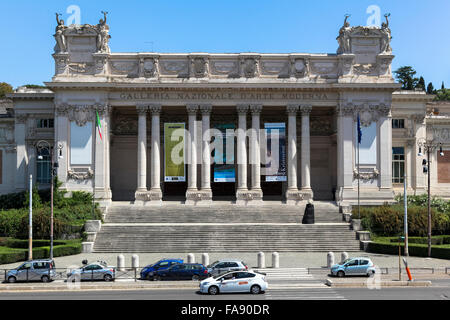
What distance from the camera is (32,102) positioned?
72812mm

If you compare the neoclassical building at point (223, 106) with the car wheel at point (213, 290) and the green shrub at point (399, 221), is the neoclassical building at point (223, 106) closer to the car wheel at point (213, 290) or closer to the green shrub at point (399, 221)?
the green shrub at point (399, 221)

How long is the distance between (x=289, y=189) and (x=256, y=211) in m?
6.28

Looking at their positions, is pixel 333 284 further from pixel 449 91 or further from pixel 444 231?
pixel 449 91

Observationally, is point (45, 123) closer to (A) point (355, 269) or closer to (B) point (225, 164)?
(B) point (225, 164)

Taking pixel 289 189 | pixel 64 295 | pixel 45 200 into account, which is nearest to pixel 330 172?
pixel 289 189

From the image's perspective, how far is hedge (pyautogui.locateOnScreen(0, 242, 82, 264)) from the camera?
45.0m

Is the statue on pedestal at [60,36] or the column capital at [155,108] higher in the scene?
the statue on pedestal at [60,36]

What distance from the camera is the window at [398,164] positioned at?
243 feet

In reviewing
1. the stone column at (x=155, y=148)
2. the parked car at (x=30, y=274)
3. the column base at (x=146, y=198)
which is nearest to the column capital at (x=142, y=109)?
the stone column at (x=155, y=148)

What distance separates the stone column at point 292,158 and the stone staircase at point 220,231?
10.6 feet

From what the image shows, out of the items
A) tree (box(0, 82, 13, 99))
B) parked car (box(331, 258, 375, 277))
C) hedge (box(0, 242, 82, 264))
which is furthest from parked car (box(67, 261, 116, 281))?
tree (box(0, 82, 13, 99))

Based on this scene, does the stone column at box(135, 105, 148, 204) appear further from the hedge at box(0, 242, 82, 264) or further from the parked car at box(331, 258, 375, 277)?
the parked car at box(331, 258, 375, 277)

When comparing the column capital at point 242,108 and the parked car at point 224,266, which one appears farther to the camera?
the column capital at point 242,108

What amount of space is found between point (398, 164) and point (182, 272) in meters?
46.8
